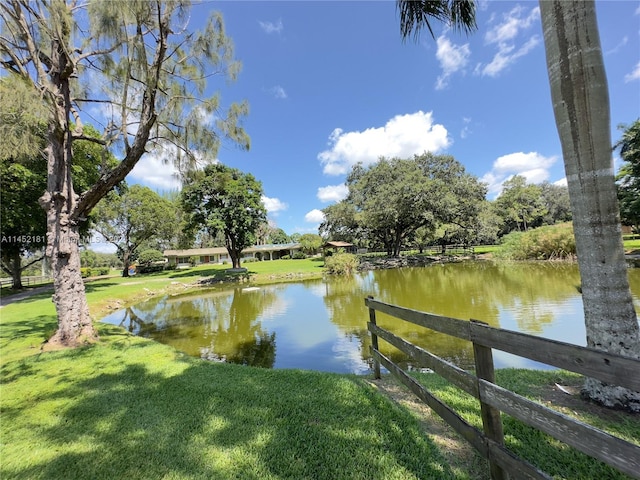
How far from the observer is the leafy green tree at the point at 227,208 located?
73.5 ft

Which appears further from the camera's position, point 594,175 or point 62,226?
point 62,226

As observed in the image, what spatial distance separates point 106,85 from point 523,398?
8143mm

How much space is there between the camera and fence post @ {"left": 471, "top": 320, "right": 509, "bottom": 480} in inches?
68.2

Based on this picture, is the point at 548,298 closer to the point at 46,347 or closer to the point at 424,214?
the point at 46,347

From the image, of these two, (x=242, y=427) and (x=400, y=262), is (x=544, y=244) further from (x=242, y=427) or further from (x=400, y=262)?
(x=242, y=427)

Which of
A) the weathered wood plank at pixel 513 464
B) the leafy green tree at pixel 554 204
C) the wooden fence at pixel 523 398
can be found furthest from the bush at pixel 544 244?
the leafy green tree at pixel 554 204

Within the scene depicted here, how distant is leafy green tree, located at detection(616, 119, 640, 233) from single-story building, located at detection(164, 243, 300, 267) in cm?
3844

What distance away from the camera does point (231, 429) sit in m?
2.68

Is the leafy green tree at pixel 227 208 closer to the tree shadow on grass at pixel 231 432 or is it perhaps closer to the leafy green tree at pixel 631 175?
the tree shadow on grass at pixel 231 432

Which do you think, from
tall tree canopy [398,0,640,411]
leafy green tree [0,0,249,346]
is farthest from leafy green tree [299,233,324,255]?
tall tree canopy [398,0,640,411]

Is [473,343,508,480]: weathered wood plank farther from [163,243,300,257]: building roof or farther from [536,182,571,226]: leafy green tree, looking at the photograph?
[536,182,571,226]: leafy green tree

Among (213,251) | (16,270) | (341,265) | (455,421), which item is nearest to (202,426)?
(455,421)

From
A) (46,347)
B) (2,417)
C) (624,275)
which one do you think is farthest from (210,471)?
(46,347)

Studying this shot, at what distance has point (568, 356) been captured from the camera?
1.31 meters
